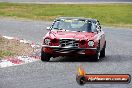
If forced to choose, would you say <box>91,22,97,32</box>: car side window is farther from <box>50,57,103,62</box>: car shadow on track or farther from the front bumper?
the front bumper

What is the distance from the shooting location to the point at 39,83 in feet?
32.8

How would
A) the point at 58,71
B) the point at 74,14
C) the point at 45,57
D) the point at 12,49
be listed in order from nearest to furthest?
the point at 58,71
the point at 45,57
the point at 12,49
the point at 74,14

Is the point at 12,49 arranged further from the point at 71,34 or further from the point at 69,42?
the point at 69,42

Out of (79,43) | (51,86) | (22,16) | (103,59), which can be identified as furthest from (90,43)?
(22,16)

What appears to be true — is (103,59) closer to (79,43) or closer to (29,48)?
(79,43)

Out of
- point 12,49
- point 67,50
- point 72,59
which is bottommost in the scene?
point 12,49

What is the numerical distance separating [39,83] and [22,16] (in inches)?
1467

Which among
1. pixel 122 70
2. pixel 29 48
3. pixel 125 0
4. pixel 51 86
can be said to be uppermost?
pixel 51 86

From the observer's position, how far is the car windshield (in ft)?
54.1

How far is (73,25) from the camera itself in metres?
16.6

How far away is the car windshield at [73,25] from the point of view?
16484 millimetres

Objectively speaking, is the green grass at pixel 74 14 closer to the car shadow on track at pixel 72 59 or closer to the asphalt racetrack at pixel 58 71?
the car shadow on track at pixel 72 59

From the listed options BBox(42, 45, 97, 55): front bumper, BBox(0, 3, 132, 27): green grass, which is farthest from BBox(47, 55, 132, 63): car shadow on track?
BBox(0, 3, 132, 27): green grass

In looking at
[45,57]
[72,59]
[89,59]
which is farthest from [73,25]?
[45,57]
